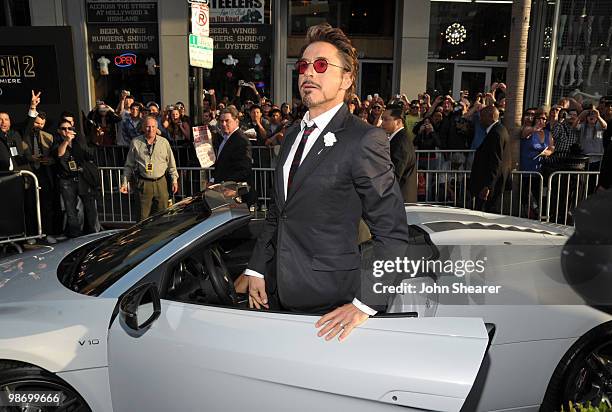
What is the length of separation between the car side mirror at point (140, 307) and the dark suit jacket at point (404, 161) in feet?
13.1

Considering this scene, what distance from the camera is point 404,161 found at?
597 centimetres

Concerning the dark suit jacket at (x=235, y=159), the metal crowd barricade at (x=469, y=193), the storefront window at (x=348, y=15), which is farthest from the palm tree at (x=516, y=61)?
the storefront window at (x=348, y=15)

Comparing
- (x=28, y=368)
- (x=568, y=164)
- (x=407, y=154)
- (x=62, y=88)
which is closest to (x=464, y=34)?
(x=568, y=164)

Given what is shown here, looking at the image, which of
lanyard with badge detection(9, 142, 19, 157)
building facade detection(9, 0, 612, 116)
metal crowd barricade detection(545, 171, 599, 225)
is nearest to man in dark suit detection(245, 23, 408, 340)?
metal crowd barricade detection(545, 171, 599, 225)

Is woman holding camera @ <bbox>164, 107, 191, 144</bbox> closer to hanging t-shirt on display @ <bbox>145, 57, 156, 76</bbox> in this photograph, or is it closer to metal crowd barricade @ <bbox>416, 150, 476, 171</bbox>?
metal crowd barricade @ <bbox>416, 150, 476, 171</bbox>

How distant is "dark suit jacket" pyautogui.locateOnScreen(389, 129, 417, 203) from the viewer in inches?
234

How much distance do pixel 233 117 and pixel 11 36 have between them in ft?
11.0

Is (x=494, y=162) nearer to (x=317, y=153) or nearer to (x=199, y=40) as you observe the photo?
(x=199, y=40)

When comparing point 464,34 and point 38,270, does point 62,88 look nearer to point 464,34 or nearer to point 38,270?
point 38,270

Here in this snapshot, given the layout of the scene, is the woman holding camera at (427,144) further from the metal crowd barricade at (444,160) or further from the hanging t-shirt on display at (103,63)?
the hanging t-shirt on display at (103,63)

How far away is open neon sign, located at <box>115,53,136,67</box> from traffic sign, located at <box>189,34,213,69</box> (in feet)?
27.8

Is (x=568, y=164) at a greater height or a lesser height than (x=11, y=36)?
lesser

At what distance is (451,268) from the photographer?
2.38m

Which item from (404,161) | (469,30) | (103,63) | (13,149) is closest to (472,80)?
(469,30)
